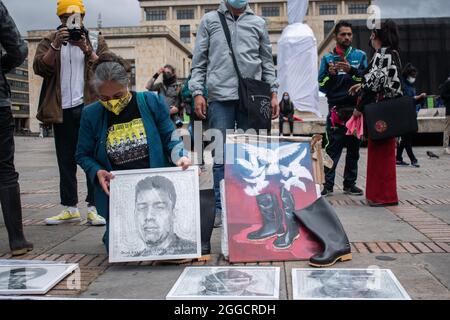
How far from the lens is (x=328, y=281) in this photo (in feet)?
9.36

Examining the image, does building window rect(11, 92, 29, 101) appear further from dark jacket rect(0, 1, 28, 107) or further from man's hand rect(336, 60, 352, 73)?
dark jacket rect(0, 1, 28, 107)

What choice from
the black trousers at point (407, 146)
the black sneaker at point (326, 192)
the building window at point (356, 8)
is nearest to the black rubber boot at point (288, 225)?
the black sneaker at point (326, 192)

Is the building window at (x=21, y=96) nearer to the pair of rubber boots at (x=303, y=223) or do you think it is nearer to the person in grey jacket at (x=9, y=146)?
the person in grey jacket at (x=9, y=146)

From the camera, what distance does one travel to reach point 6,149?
382cm

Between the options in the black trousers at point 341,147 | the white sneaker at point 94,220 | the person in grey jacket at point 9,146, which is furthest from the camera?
the black trousers at point 341,147

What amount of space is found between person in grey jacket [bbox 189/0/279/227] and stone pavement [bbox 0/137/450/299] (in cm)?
97

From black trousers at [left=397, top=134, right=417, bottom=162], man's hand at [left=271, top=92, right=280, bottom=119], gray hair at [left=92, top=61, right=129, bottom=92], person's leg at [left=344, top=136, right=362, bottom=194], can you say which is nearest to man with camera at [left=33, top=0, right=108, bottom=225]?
gray hair at [left=92, top=61, right=129, bottom=92]

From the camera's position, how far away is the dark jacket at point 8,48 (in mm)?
3801

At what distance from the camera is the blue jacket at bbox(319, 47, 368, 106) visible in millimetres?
5988

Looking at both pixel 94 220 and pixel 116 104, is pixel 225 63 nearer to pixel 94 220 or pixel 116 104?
pixel 116 104

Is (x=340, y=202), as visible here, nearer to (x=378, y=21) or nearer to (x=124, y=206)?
(x=378, y=21)

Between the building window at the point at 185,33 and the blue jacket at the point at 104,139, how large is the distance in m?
102

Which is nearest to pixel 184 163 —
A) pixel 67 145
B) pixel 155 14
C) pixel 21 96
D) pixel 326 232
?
pixel 326 232

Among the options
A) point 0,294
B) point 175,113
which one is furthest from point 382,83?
point 175,113
